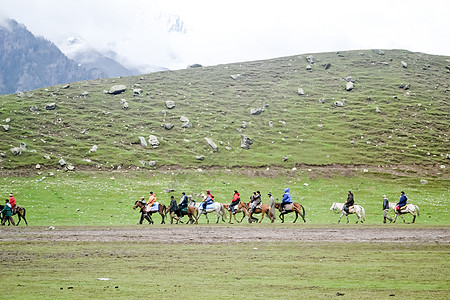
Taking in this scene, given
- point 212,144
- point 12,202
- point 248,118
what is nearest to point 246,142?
point 212,144

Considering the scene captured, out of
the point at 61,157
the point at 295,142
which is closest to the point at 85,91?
the point at 61,157

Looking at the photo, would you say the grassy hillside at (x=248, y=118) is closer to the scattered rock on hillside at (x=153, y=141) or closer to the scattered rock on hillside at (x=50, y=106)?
the scattered rock on hillside at (x=153, y=141)

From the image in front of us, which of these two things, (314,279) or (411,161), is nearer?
(314,279)

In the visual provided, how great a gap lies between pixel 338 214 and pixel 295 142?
59.4 m

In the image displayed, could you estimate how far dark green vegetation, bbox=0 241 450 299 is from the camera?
45.5 feet

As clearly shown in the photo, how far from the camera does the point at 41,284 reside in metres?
15.3

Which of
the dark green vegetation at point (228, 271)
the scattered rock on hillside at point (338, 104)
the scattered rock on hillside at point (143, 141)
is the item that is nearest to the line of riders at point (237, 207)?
the dark green vegetation at point (228, 271)

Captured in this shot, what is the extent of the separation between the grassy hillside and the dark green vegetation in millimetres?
72831

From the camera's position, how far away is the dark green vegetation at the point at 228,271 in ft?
45.5

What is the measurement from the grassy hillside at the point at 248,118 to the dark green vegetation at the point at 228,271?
72831 mm

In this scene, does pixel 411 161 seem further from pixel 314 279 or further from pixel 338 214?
A: pixel 314 279

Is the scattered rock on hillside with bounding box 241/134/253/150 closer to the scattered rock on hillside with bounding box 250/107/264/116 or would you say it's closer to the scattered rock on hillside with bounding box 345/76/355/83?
the scattered rock on hillside with bounding box 250/107/264/116

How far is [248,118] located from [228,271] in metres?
117

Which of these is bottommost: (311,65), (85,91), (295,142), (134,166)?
(134,166)
